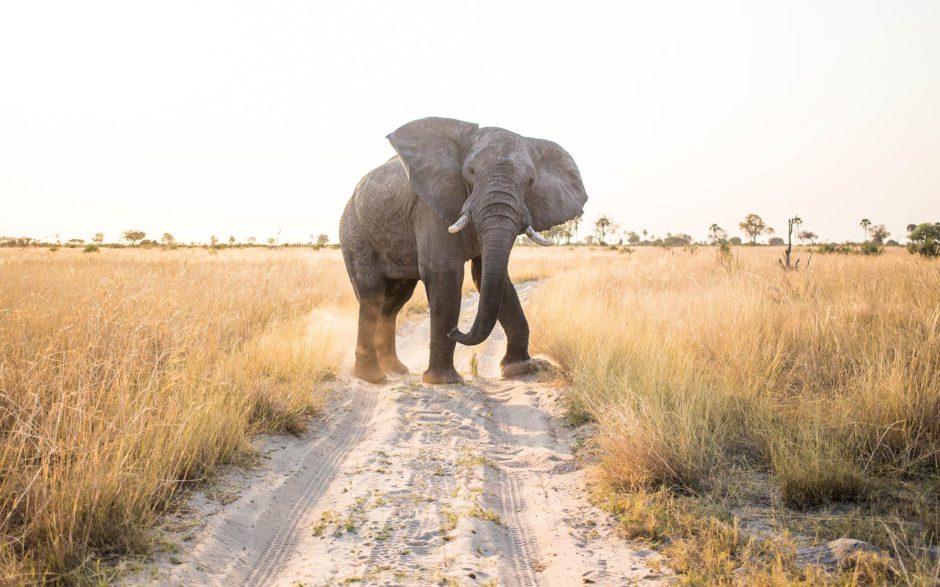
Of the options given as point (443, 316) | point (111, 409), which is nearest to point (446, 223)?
point (443, 316)

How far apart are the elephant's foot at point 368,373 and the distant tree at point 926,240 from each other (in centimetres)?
1512

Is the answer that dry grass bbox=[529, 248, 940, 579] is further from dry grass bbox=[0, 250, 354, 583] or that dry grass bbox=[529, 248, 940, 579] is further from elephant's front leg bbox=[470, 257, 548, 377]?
dry grass bbox=[0, 250, 354, 583]

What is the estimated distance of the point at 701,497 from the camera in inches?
154

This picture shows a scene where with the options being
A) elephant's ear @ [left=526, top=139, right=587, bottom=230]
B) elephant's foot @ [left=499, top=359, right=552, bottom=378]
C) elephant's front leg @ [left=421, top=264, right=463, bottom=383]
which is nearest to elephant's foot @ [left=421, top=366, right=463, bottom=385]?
elephant's front leg @ [left=421, top=264, right=463, bottom=383]

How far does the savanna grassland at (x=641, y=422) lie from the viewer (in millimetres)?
3074

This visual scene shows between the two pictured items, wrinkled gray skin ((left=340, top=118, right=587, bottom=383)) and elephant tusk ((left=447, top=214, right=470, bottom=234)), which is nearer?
wrinkled gray skin ((left=340, top=118, right=587, bottom=383))

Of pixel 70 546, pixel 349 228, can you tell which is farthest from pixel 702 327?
pixel 70 546

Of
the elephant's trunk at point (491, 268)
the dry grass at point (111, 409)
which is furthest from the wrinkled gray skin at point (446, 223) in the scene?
the dry grass at point (111, 409)

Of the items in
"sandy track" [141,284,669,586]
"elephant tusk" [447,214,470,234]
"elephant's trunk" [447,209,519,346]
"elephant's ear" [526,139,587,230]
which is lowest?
"sandy track" [141,284,669,586]

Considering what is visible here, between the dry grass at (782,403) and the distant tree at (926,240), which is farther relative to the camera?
the distant tree at (926,240)

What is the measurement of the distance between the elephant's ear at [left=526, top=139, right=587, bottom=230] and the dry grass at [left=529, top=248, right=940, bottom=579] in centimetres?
155

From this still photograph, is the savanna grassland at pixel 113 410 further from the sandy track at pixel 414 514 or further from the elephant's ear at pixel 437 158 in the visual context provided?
the elephant's ear at pixel 437 158

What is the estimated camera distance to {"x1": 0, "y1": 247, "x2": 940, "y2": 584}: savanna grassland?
307 cm

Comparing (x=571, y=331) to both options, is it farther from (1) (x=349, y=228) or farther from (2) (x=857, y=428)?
(2) (x=857, y=428)
